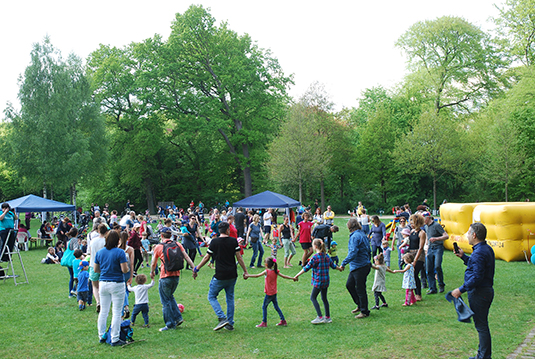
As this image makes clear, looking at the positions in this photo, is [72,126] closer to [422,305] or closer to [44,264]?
[44,264]

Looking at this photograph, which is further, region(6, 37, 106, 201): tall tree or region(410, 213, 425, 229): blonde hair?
region(6, 37, 106, 201): tall tree

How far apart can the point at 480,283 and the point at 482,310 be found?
35 cm

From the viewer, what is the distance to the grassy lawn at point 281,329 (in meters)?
6.07

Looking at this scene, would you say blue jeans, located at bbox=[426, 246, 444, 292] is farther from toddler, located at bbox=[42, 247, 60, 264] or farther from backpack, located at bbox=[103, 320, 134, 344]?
toddler, located at bbox=[42, 247, 60, 264]

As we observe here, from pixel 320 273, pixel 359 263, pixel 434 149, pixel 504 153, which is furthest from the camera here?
pixel 434 149

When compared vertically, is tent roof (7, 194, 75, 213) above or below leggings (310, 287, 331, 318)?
above

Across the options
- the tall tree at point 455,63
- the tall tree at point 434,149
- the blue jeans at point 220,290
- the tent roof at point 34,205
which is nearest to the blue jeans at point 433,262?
the blue jeans at point 220,290

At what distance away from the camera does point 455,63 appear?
4150 centimetres

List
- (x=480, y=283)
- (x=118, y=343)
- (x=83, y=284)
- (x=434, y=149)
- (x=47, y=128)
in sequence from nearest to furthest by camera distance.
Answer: (x=480, y=283), (x=118, y=343), (x=83, y=284), (x=47, y=128), (x=434, y=149)

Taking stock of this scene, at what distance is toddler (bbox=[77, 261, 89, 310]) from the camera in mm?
8594

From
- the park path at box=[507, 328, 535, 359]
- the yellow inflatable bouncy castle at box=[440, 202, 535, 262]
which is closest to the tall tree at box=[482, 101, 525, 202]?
the yellow inflatable bouncy castle at box=[440, 202, 535, 262]

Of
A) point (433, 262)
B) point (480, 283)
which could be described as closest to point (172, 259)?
point (480, 283)

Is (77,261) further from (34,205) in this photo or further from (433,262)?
(34,205)

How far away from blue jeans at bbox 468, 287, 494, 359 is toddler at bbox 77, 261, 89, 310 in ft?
23.5
